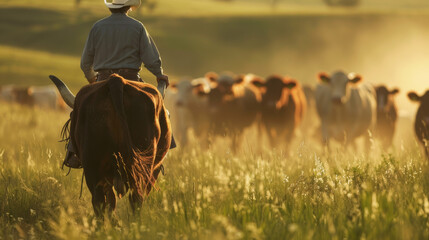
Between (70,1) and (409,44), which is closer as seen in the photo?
(409,44)

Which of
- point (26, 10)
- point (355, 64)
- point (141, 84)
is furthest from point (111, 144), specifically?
point (26, 10)

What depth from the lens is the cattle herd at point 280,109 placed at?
14.9 metres

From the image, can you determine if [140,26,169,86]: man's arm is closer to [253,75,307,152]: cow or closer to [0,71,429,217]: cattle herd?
[0,71,429,217]: cattle herd

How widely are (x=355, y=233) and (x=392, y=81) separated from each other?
6334cm

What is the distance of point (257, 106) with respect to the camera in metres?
16.2

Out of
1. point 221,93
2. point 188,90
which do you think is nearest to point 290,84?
point 221,93

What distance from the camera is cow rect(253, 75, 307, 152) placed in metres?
15.2

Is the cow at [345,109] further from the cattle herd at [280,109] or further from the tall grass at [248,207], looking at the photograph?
the tall grass at [248,207]

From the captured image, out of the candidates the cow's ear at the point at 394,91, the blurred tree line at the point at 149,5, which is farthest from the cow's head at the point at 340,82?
the blurred tree line at the point at 149,5

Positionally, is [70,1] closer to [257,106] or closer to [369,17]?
[369,17]

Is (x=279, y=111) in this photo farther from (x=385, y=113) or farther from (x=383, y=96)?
(x=383, y=96)

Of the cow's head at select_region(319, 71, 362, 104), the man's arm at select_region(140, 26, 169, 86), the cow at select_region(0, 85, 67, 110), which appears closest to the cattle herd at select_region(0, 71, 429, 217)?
the cow's head at select_region(319, 71, 362, 104)

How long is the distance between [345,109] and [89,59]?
921 centimetres

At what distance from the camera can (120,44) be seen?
20.7 feet
